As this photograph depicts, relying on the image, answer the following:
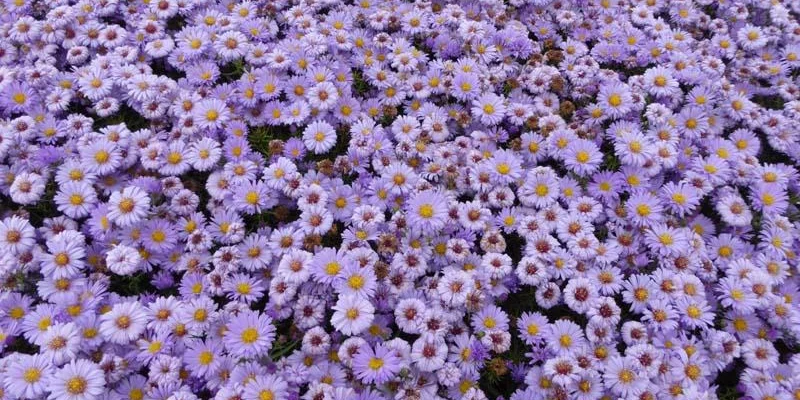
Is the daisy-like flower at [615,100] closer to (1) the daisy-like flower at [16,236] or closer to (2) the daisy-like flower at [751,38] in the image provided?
(2) the daisy-like flower at [751,38]

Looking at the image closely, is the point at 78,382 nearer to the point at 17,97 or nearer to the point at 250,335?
the point at 250,335

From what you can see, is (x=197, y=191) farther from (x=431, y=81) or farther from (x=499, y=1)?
(x=499, y=1)

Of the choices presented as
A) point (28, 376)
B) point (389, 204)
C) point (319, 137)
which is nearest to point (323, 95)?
point (319, 137)

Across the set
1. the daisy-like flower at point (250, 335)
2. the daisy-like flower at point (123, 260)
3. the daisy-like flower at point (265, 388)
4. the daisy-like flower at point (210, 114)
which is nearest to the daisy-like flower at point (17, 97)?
the daisy-like flower at point (210, 114)

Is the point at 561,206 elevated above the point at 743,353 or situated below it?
above

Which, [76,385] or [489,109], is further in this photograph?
[489,109]

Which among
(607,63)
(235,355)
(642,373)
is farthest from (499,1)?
(235,355)

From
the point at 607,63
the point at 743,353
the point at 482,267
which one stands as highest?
the point at 607,63
